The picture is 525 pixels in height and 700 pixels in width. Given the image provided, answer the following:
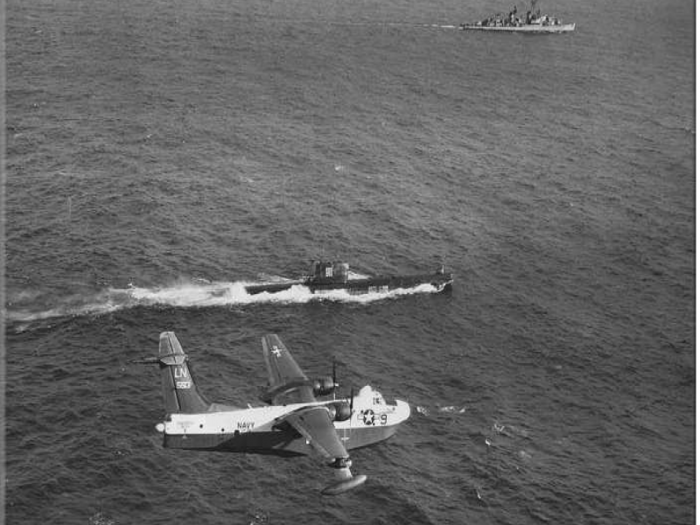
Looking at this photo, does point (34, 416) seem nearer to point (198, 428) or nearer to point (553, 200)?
point (198, 428)

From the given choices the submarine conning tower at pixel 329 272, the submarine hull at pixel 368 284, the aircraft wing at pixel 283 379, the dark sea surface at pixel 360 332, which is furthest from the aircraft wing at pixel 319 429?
the submarine conning tower at pixel 329 272

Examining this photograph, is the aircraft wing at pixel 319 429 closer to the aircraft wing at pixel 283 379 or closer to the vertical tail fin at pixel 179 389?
the aircraft wing at pixel 283 379

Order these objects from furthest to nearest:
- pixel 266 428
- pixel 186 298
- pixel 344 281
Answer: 1. pixel 344 281
2. pixel 186 298
3. pixel 266 428

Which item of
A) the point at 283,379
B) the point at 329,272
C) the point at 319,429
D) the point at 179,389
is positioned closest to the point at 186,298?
the point at 329,272

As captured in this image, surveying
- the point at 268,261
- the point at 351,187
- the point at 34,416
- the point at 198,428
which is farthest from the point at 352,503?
the point at 351,187

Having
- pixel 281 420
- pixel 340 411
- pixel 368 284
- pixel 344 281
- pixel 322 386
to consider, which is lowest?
pixel 368 284

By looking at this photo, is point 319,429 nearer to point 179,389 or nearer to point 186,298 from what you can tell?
point 179,389

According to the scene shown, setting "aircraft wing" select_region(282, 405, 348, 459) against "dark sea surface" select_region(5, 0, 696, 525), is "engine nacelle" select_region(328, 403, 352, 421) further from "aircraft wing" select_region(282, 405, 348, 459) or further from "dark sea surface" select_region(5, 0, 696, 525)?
"dark sea surface" select_region(5, 0, 696, 525)
